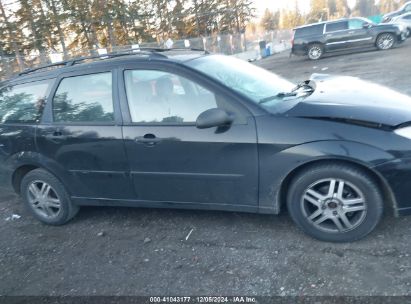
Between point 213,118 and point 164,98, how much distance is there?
0.61m

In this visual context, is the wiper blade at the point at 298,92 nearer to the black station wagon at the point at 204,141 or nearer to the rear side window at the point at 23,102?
the black station wagon at the point at 204,141

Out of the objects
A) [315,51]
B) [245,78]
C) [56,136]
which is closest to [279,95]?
[245,78]

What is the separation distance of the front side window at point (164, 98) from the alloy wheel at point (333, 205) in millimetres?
1117

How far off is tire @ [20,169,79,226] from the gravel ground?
14 cm

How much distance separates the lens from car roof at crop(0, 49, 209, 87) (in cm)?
350

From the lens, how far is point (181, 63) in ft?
11.0

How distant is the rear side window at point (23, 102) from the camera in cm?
393

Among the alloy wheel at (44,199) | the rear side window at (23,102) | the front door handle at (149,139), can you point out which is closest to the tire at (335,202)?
the front door handle at (149,139)

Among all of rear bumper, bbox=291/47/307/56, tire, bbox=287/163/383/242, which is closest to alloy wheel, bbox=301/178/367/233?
tire, bbox=287/163/383/242

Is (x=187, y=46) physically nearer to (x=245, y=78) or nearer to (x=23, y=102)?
(x=23, y=102)

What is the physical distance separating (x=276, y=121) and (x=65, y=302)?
221cm

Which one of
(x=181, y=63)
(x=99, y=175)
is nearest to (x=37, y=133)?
(x=99, y=175)

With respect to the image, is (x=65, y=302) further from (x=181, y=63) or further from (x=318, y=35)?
(x=318, y=35)

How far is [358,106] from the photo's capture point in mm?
2969
